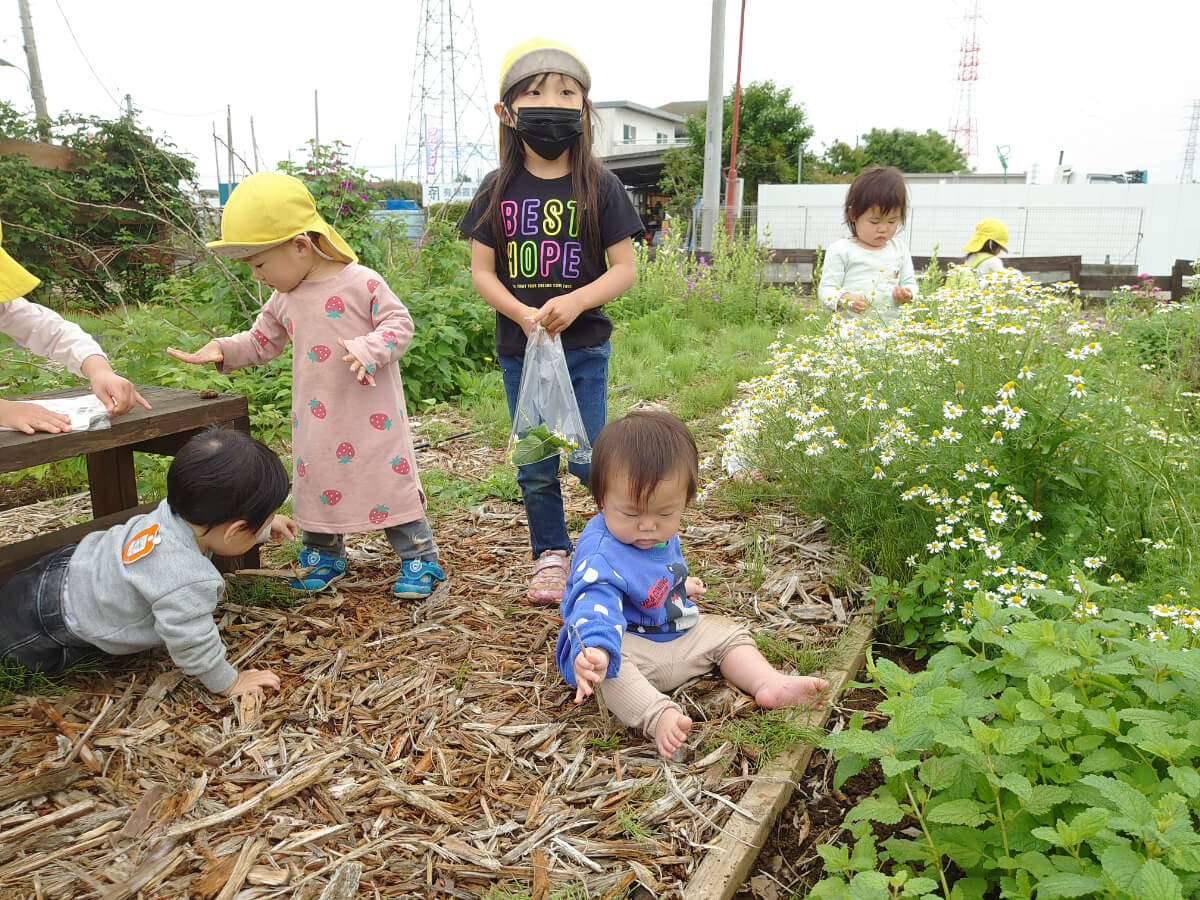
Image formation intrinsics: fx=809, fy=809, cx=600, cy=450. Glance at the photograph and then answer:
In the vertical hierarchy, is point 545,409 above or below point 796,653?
above

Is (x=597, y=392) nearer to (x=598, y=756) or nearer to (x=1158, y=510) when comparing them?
(x=598, y=756)

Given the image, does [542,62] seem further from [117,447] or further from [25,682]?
[25,682]

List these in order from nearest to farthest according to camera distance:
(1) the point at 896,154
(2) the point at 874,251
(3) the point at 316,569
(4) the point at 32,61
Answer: (3) the point at 316,569
(2) the point at 874,251
(4) the point at 32,61
(1) the point at 896,154

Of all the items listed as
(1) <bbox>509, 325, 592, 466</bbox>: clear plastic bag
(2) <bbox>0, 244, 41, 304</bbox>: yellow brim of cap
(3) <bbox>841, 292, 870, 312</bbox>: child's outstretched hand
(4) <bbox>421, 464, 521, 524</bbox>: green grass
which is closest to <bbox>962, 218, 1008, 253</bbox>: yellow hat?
(3) <bbox>841, 292, 870, 312</bbox>: child's outstretched hand

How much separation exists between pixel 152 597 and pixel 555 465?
4.67 feet

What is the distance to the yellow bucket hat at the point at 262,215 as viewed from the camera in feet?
9.11

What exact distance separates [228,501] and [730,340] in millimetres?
6045

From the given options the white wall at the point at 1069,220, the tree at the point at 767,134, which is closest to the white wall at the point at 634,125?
the tree at the point at 767,134

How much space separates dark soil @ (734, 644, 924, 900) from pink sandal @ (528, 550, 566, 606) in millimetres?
1152

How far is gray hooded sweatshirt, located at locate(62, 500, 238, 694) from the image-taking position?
239 centimetres

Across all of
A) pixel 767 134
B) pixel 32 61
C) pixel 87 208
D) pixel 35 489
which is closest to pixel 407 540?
pixel 35 489

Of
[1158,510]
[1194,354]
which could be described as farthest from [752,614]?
[1194,354]

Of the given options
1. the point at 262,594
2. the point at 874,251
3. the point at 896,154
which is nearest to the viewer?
the point at 262,594

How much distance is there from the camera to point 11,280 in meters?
2.46
